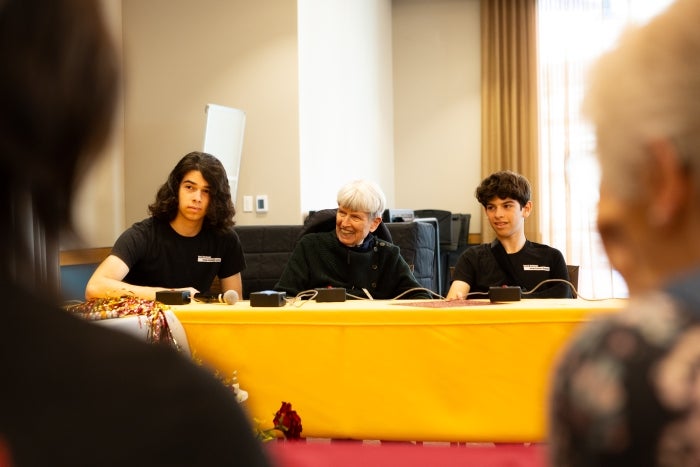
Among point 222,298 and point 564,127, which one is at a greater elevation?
point 564,127

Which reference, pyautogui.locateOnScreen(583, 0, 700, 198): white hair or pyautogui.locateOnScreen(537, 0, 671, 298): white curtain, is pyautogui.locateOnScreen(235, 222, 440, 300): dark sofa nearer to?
pyautogui.locateOnScreen(537, 0, 671, 298): white curtain

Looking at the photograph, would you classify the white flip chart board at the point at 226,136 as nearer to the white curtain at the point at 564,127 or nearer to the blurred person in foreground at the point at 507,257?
the blurred person in foreground at the point at 507,257

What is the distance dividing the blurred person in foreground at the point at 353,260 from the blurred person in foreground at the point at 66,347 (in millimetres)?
2646

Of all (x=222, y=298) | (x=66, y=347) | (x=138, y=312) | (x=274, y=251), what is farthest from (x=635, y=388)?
(x=274, y=251)

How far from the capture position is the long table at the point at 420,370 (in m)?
2.03

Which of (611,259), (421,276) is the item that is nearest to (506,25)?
(421,276)

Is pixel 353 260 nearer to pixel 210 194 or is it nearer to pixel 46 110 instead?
pixel 210 194

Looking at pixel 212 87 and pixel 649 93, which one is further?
pixel 212 87

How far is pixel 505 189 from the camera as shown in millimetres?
3295

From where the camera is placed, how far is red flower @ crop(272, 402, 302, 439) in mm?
1955

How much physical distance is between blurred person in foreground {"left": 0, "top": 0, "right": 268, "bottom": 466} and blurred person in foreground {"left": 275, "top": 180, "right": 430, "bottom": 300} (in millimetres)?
2646

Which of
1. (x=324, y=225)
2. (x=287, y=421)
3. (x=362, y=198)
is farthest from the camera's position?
(x=324, y=225)

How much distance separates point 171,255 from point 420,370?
1441 mm

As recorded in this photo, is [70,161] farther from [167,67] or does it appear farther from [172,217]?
[167,67]
